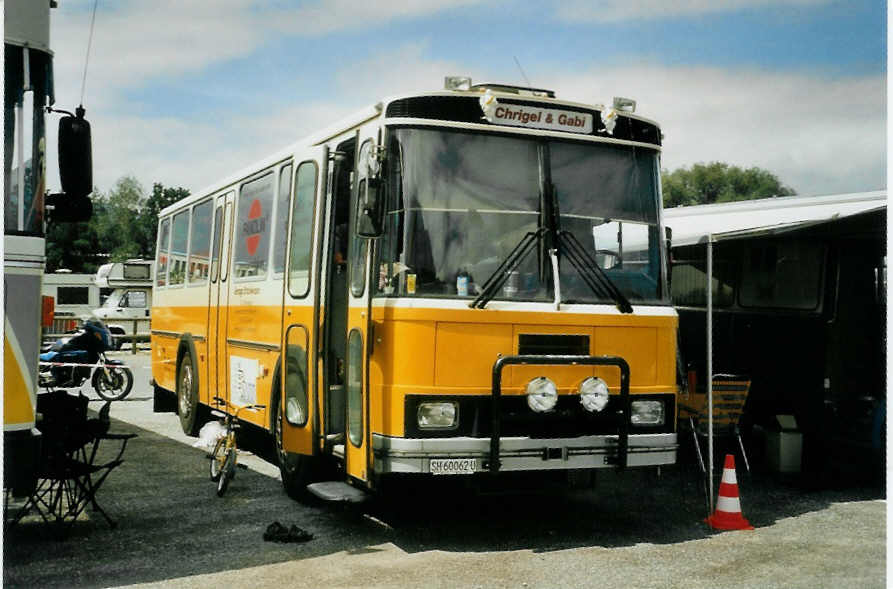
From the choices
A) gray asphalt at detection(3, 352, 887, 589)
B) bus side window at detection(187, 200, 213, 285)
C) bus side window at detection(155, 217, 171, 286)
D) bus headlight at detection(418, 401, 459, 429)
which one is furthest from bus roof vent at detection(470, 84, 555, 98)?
bus side window at detection(155, 217, 171, 286)

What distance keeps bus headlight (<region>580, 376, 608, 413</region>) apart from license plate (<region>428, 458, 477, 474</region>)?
0.90m

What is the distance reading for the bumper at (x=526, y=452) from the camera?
21.8ft

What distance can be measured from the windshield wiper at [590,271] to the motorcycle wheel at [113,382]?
42.9 ft

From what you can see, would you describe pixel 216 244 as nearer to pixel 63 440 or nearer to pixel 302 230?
pixel 302 230

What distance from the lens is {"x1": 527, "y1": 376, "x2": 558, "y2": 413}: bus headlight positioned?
22.5ft

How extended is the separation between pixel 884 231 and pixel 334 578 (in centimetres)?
606

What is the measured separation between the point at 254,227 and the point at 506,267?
152 inches

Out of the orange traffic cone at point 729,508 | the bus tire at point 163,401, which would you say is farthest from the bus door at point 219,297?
the orange traffic cone at point 729,508

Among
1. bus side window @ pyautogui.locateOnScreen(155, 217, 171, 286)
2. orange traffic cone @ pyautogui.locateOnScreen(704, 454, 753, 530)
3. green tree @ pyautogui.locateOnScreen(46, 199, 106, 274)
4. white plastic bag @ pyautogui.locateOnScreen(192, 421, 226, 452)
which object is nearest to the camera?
orange traffic cone @ pyautogui.locateOnScreen(704, 454, 753, 530)

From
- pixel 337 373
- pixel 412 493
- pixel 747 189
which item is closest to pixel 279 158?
pixel 337 373

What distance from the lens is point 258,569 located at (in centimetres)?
637

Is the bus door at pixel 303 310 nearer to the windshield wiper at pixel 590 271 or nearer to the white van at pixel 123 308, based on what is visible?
the windshield wiper at pixel 590 271

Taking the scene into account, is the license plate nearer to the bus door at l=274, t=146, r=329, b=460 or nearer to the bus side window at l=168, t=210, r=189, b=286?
the bus door at l=274, t=146, r=329, b=460

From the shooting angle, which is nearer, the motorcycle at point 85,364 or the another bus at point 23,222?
the another bus at point 23,222
